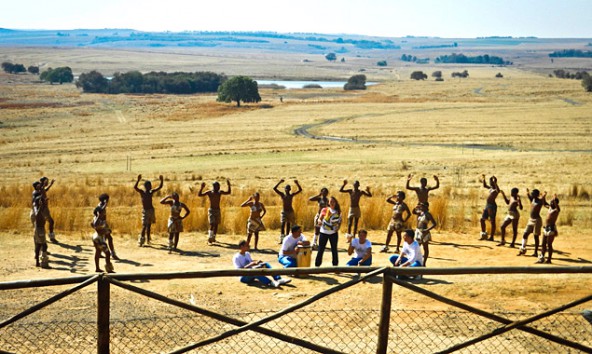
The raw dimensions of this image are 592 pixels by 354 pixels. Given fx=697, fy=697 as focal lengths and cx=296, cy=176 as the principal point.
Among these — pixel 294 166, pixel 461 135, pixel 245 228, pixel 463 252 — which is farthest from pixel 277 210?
pixel 461 135

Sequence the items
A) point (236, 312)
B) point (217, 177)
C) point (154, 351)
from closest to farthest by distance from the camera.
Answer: point (154, 351) < point (236, 312) < point (217, 177)

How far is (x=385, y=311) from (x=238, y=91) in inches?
2910

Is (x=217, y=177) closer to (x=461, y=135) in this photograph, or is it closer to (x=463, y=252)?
(x=463, y=252)

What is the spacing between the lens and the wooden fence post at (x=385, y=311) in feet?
21.1

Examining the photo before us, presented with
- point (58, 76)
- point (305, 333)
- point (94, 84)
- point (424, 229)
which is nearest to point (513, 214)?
point (424, 229)

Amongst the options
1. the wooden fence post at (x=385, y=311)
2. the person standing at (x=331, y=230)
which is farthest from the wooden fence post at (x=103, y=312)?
the person standing at (x=331, y=230)

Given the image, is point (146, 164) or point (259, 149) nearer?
point (146, 164)

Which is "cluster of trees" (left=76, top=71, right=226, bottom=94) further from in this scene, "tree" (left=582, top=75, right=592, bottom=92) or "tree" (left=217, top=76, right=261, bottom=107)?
"tree" (left=582, top=75, right=592, bottom=92)

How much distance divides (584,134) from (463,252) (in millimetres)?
37112

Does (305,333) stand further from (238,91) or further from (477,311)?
(238,91)

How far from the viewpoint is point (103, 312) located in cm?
625

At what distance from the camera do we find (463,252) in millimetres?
15367

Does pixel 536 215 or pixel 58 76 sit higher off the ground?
pixel 536 215

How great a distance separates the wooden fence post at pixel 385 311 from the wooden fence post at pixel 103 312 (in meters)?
2.50
